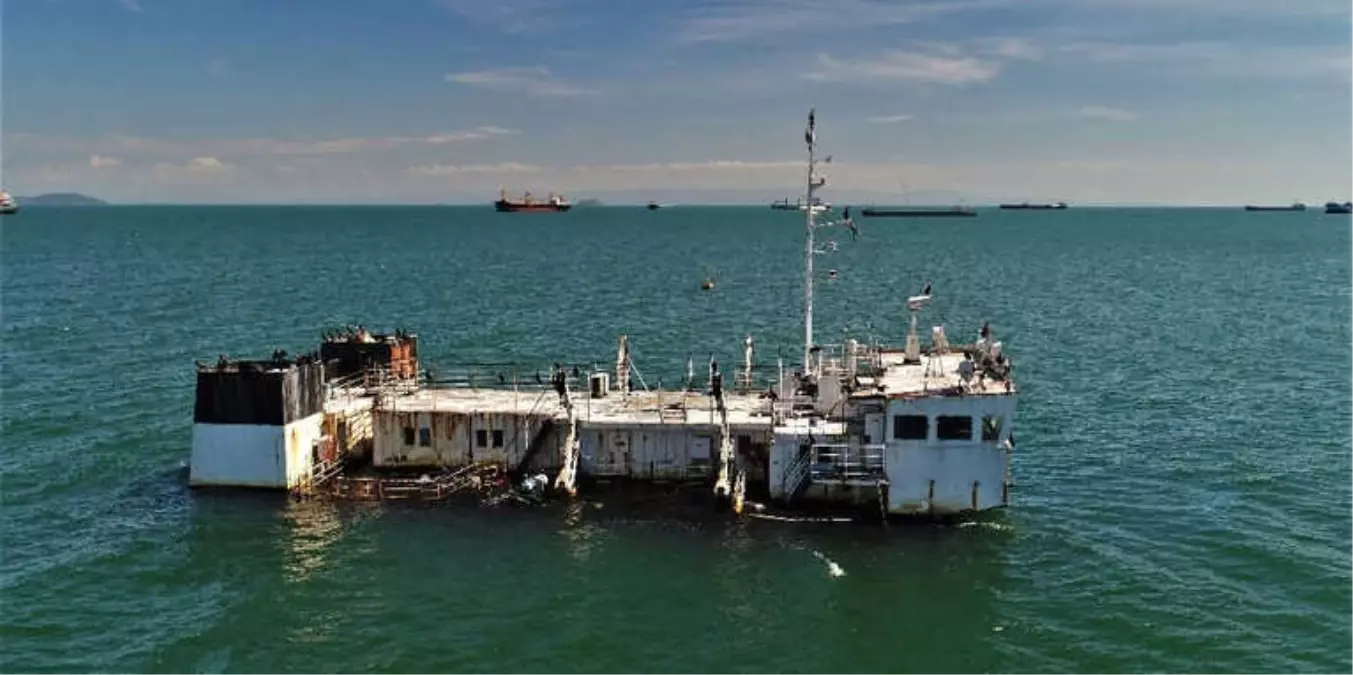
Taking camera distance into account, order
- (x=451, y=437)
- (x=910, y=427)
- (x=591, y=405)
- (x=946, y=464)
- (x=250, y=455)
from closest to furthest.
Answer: (x=910, y=427)
(x=946, y=464)
(x=250, y=455)
(x=451, y=437)
(x=591, y=405)

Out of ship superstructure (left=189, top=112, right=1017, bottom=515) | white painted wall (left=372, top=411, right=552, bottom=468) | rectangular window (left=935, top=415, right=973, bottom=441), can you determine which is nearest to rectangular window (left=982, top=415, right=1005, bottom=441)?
ship superstructure (left=189, top=112, right=1017, bottom=515)

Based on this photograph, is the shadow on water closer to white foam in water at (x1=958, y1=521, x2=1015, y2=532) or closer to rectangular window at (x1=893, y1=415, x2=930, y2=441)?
white foam in water at (x1=958, y1=521, x2=1015, y2=532)

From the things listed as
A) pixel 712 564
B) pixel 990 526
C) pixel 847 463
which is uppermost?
pixel 847 463

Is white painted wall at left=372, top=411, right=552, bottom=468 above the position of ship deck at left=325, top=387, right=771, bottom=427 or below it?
below

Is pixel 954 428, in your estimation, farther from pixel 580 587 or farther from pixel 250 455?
pixel 250 455

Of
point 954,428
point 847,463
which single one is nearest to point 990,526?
point 954,428

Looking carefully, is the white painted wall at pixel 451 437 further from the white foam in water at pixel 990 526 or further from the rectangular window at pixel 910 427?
the white foam in water at pixel 990 526
